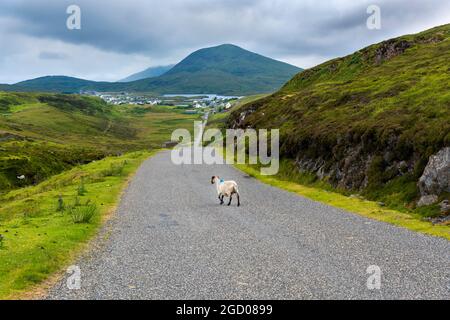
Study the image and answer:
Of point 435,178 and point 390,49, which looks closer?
point 435,178

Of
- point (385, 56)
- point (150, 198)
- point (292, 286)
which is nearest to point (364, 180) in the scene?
point (150, 198)

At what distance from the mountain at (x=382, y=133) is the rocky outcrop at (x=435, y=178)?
70mm

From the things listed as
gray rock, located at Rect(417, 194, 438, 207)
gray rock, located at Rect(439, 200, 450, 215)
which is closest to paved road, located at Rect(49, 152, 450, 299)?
gray rock, located at Rect(439, 200, 450, 215)

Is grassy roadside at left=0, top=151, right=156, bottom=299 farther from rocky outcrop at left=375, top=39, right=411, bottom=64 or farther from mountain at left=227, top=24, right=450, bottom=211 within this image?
rocky outcrop at left=375, top=39, right=411, bottom=64

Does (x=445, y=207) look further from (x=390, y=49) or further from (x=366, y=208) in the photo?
(x=390, y=49)

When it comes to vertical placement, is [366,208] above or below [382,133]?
below

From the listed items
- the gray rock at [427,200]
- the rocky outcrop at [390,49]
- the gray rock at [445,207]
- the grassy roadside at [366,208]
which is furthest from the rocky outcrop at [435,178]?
the rocky outcrop at [390,49]

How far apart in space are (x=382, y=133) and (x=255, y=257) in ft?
79.6

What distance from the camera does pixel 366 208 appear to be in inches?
1152

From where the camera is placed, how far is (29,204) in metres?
35.5

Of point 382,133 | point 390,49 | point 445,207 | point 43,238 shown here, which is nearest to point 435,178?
point 445,207

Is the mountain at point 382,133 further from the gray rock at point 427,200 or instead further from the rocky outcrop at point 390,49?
the rocky outcrop at point 390,49

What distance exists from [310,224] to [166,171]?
3540 cm
